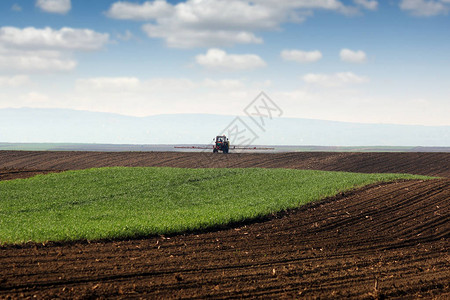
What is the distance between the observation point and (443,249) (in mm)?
16766

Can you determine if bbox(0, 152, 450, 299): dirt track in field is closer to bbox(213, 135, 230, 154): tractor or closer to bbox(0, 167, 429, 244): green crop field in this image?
bbox(0, 167, 429, 244): green crop field

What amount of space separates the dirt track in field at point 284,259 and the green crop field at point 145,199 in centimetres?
105

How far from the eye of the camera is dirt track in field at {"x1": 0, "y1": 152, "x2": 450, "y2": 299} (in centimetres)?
1134

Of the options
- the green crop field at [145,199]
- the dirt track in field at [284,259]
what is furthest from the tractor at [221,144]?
the dirt track in field at [284,259]

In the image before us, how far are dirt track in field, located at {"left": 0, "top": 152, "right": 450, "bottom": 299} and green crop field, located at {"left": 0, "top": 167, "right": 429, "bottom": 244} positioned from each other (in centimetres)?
105

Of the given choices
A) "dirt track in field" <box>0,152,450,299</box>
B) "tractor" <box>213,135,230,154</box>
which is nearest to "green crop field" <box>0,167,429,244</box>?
"dirt track in field" <box>0,152,450,299</box>

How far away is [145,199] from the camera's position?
26.3m

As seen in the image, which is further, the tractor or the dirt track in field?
the tractor

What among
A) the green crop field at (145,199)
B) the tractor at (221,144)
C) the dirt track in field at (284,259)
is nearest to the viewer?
the dirt track in field at (284,259)

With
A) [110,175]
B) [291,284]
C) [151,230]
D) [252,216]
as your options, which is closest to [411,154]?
[110,175]

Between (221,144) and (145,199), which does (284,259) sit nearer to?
(145,199)

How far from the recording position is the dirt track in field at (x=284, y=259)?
37.2 ft

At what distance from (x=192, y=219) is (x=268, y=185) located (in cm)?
1095

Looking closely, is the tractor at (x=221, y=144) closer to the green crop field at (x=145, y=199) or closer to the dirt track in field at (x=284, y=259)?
the green crop field at (x=145, y=199)
